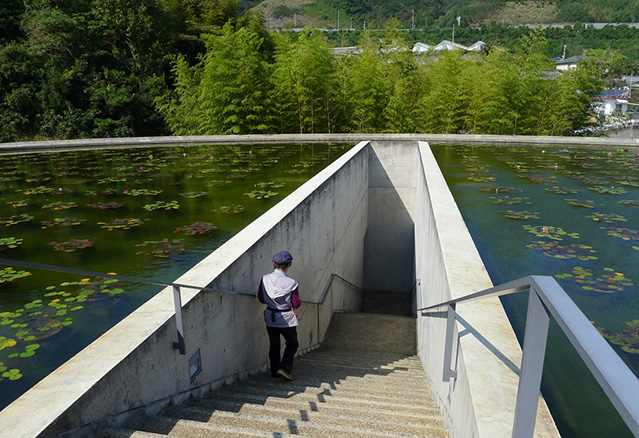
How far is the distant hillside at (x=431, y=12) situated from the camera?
114m

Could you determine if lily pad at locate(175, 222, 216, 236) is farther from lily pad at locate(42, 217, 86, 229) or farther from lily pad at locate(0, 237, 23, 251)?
lily pad at locate(0, 237, 23, 251)

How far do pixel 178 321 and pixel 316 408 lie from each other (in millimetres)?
1128

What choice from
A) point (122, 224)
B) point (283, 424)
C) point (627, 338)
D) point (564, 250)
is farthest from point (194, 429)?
point (564, 250)

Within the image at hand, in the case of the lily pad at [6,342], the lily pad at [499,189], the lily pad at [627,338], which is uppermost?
the lily pad at [499,189]

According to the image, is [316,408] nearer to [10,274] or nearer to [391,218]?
[10,274]

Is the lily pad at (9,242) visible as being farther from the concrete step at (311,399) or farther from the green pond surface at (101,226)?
the concrete step at (311,399)

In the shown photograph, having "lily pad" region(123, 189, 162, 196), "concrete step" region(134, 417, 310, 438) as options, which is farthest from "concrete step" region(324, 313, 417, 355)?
"concrete step" region(134, 417, 310, 438)

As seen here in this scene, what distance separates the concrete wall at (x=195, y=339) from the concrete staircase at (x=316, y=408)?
15 cm

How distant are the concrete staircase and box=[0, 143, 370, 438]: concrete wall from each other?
15cm

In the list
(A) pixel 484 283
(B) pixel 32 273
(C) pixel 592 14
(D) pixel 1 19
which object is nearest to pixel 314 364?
(A) pixel 484 283

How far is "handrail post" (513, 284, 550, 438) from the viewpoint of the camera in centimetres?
119

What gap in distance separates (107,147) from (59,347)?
1123cm

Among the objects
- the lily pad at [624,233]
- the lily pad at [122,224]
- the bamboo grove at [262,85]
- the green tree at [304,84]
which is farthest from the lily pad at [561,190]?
the green tree at [304,84]

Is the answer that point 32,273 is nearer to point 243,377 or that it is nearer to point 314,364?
point 243,377
